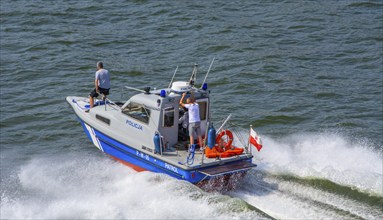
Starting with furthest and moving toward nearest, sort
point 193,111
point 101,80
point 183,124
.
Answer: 1. point 101,80
2. point 183,124
3. point 193,111

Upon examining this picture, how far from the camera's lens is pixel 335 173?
15.5m

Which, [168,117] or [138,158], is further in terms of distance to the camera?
[138,158]

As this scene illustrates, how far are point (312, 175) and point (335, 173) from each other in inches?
20.4

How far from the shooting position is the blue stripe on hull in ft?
48.7

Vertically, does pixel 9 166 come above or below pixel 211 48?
below

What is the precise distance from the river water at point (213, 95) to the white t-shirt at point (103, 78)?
208 centimetres

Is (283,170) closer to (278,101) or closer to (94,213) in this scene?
(94,213)

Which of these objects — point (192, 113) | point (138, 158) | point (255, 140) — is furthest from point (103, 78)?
point (255, 140)

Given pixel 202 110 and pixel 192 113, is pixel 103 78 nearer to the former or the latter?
pixel 202 110

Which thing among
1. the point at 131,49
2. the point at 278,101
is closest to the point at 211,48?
the point at 131,49

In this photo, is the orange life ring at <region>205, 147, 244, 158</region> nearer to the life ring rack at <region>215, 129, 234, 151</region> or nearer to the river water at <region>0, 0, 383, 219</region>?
the life ring rack at <region>215, 129, 234, 151</region>

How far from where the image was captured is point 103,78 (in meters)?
17.2

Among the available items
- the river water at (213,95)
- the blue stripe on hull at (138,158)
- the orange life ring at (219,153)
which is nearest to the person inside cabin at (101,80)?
the blue stripe on hull at (138,158)

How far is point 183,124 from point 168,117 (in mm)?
534
